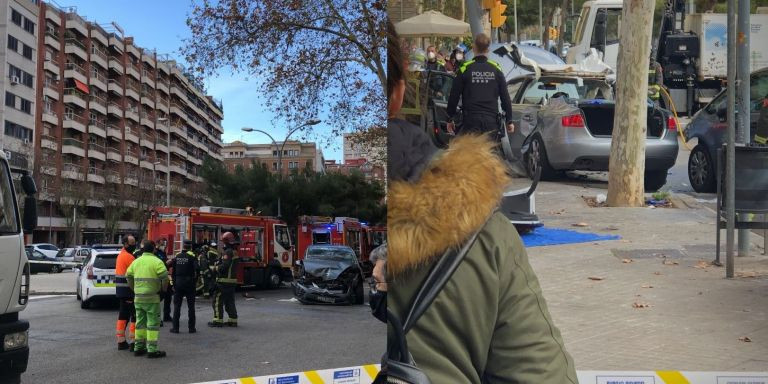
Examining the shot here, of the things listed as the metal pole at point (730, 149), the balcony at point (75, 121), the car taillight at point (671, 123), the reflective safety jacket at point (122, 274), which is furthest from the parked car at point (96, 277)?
the metal pole at point (730, 149)

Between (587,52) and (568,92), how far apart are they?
0.53 feet

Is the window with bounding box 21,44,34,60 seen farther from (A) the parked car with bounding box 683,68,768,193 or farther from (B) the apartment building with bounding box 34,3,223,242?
(A) the parked car with bounding box 683,68,768,193

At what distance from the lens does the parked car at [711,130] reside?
2.01 metres

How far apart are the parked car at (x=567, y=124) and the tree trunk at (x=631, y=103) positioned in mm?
21

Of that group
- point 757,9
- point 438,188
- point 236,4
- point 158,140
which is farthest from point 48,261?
point 757,9

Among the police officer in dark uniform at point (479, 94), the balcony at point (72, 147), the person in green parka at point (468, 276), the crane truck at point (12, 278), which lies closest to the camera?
the person in green parka at point (468, 276)

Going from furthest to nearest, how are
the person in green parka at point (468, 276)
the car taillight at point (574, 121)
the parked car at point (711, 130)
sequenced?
the parked car at point (711, 130), the car taillight at point (574, 121), the person in green parka at point (468, 276)

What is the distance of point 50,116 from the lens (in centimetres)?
175

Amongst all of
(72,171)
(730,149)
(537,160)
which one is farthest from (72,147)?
(730,149)

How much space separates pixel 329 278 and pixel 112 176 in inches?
25.1

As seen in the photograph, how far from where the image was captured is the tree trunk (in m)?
1.91

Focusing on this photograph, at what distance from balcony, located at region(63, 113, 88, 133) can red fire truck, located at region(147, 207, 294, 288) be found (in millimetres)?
287

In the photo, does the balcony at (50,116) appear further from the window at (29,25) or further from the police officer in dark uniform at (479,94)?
the police officer in dark uniform at (479,94)

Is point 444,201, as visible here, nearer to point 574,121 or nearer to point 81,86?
point 574,121
